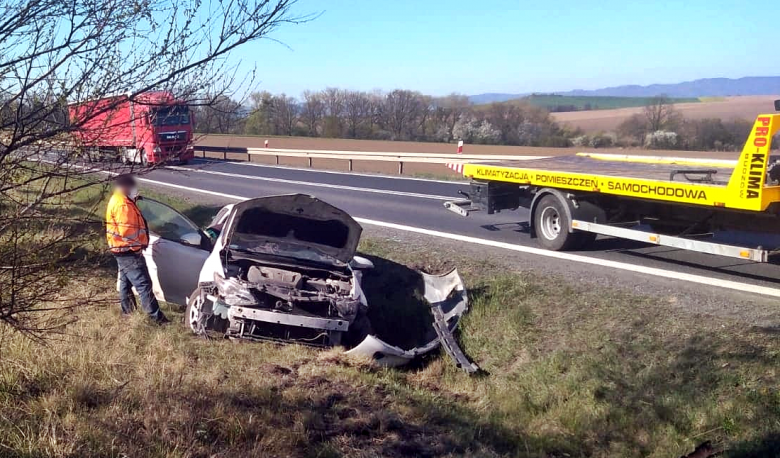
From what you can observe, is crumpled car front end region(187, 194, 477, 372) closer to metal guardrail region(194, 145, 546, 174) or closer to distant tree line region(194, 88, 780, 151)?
metal guardrail region(194, 145, 546, 174)

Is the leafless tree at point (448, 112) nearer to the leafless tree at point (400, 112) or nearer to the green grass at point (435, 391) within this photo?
the leafless tree at point (400, 112)

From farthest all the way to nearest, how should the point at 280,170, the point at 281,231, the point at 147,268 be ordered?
the point at 280,170 < the point at 147,268 < the point at 281,231

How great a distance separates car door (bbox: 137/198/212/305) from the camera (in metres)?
8.81

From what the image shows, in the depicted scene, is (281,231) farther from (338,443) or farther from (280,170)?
(280,170)

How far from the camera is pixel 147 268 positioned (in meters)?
8.92

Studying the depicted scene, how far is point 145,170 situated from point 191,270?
4.56 metres

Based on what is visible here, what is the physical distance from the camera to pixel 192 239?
8.82 meters

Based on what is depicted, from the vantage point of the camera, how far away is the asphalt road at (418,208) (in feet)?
27.2

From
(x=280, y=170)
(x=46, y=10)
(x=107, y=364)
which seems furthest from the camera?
(x=280, y=170)

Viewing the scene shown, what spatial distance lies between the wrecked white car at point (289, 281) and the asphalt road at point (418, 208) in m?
0.96

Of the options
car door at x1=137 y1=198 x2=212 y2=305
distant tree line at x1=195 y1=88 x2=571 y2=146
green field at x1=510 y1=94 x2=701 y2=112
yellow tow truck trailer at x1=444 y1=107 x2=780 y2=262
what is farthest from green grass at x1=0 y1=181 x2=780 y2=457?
green field at x1=510 y1=94 x2=701 y2=112

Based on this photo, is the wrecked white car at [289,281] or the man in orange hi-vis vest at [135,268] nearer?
the wrecked white car at [289,281]

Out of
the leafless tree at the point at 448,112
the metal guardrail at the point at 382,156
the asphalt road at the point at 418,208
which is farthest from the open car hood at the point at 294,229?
the leafless tree at the point at 448,112

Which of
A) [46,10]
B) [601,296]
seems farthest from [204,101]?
[601,296]
